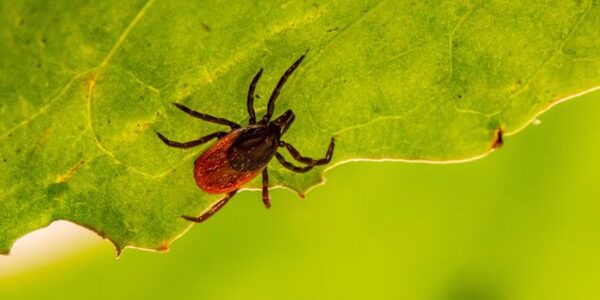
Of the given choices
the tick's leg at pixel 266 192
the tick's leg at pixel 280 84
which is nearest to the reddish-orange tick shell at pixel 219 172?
the tick's leg at pixel 266 192

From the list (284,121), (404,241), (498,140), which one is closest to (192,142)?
(284,121)

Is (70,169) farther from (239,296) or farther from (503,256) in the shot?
(503,256)

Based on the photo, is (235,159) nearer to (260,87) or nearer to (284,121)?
(284,121)

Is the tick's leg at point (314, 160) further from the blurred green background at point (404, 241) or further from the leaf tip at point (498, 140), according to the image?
the leaf tip at point (498, 140)

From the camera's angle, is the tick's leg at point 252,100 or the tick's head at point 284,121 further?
the tick's head at point 284,121

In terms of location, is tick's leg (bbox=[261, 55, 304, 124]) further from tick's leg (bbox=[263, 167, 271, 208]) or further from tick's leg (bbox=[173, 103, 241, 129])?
tick's leg (bbox=[263, 167, 271, 208])

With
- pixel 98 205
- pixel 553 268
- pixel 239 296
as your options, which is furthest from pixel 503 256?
pixel 98 205
